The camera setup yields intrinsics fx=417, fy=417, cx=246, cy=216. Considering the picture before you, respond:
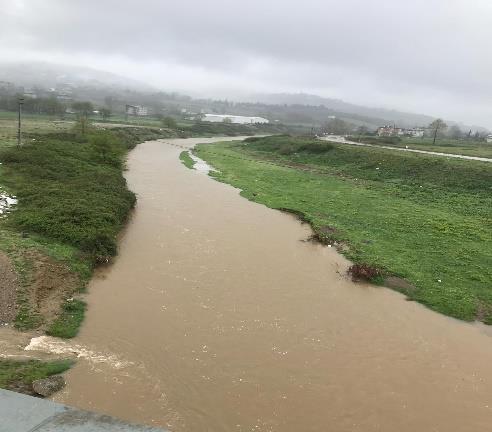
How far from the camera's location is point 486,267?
21.1 metres

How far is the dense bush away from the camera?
19.8m

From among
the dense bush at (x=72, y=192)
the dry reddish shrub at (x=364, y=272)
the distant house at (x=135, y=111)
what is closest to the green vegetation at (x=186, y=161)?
the dense bush at (x=72, y=192)

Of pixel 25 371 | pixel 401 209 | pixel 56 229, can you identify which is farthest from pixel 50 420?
pixel 401 209

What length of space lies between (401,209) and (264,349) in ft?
70.7

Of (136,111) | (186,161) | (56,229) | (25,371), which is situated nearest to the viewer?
(25,371)

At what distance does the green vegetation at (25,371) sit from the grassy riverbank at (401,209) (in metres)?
14.1

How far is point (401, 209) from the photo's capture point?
1237 inches

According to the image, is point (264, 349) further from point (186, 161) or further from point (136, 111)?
point (136, 111)

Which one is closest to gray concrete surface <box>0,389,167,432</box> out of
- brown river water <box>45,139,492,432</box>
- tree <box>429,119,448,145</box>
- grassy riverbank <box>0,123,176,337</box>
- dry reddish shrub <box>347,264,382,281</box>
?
brown river water <box>45,139,492,432</box>

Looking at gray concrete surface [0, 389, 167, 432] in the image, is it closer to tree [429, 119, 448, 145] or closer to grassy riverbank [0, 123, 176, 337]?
grassy riverbank [0, 123, 176, 337]

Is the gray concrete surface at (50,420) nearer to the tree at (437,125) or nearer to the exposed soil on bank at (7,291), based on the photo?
the exposed soil on bank at (7,291)

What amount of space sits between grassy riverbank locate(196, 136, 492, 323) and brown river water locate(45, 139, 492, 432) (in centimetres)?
224

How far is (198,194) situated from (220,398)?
80.2 ft

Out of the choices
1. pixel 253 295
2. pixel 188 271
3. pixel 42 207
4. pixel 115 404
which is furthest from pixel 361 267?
→ pixel 42 207
